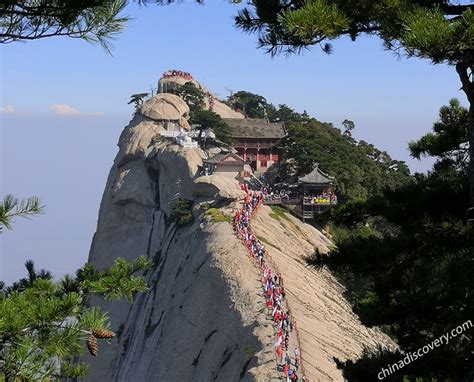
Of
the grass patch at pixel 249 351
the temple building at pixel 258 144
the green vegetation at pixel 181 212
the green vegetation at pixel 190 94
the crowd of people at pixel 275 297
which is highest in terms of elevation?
the green vegetation at pixel 190 94

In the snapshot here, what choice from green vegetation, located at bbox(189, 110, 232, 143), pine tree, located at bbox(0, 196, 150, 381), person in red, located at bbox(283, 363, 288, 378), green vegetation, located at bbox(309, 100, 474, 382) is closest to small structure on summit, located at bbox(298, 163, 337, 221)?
green vegetation, located at bbox(189, 110, 232, 143)

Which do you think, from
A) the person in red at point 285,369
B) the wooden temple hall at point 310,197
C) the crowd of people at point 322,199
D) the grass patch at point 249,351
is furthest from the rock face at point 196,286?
the crowd of people at point 322,199

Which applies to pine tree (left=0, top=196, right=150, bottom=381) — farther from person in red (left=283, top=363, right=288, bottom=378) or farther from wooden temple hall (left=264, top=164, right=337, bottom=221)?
wooden temple hall (left=264, top=164, right=337, bottom=221)

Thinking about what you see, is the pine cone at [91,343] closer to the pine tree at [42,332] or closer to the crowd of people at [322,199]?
the pine tree at [42,332]

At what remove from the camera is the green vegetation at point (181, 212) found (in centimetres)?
4103

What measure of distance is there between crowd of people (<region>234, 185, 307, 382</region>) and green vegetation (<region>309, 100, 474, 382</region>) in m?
7.86

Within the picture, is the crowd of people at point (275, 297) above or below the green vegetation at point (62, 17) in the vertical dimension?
below

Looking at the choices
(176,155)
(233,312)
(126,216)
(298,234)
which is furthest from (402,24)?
(126,216)

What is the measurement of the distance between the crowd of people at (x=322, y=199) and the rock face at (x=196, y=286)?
1722 millimetres

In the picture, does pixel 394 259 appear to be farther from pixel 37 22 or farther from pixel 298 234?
pixel 298 234

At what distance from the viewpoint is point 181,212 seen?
1639 inches

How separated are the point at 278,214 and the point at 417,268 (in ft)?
104

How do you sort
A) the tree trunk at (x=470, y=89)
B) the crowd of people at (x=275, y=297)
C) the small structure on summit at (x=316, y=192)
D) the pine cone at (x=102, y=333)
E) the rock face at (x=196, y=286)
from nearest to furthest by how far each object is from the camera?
the pine cone at (x=102, y=333), the tree trunk at (x=470, y=89), the crowd of people at (x=275, y=297), the rock face at (x=196, y=286), the small structure on summit at (x=316, y=192)

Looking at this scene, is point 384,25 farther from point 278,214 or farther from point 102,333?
point 278,214
